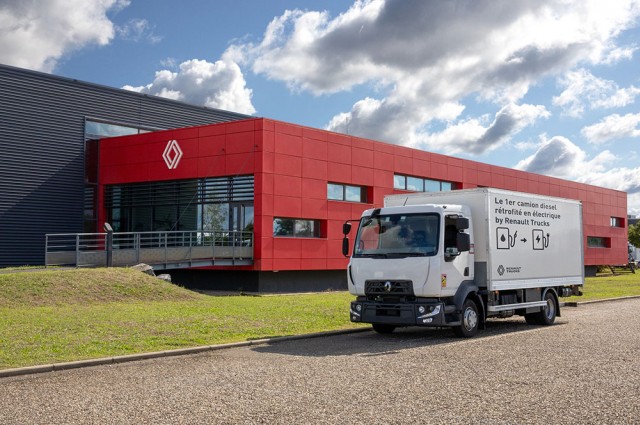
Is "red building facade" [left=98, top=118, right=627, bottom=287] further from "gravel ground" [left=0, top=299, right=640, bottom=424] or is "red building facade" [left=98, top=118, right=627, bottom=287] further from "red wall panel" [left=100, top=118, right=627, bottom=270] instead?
"gravel ground" [left=0, top=299, right=640, bottom=424]

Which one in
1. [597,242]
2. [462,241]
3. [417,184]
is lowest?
[462,241]

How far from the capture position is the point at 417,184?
124 ft

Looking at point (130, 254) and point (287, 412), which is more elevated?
point (130, 254)

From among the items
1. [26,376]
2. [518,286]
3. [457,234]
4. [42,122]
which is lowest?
[26,376]

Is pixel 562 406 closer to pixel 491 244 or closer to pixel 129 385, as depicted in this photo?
pixel 129 385

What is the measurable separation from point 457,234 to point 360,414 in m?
7.23

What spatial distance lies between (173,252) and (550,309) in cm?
1494

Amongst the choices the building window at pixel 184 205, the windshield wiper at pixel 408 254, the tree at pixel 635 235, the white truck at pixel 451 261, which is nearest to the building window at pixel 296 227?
the building window at pixel 184 205

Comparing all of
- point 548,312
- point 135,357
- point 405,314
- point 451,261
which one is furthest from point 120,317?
point 548,312

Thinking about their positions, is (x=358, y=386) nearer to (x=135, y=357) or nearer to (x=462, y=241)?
(x=135, y=357)

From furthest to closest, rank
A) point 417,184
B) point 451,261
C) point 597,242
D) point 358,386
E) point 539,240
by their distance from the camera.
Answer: point 597,242
point 417,184
point 539,240
point 451,261
point 358,386

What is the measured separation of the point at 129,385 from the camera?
8914mm

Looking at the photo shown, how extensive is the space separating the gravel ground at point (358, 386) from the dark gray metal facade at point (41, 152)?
2439cm

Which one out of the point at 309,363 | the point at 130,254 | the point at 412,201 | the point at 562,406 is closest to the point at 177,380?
the point at 309,363
